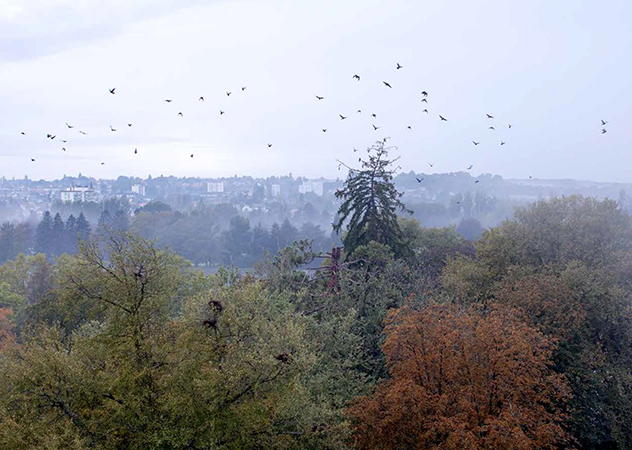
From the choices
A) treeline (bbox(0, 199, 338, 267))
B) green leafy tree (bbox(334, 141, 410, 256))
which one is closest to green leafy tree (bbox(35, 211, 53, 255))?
treeline (bbox(0, 199, 338, 267))

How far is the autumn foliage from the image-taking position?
11680 millimetres

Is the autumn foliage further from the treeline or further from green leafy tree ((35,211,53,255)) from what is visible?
green leafy tree ((35,211,53,255))

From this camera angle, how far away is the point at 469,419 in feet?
39.4

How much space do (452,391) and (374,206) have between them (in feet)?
52.5

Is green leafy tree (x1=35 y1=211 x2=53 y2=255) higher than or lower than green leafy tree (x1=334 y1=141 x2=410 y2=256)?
lower

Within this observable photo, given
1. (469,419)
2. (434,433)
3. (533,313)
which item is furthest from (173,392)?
(533,313)

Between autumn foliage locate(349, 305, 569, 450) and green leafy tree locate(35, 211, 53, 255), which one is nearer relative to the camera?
autumn foliage locate(349, 305, 569, 450)

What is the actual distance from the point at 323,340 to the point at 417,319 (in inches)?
104

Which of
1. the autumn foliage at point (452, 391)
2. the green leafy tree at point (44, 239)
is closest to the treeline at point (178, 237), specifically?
the green leafy tree at point (44, 239)

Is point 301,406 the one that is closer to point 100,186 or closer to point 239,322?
point 239,322

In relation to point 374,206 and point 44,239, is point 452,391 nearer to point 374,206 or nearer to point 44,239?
point 374,206

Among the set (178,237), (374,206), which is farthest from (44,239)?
(374,206)

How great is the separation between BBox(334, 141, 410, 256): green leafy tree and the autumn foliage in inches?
547

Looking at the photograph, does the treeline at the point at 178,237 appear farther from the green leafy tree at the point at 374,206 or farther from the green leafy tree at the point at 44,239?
the green leafy tree at the point at 374,206
